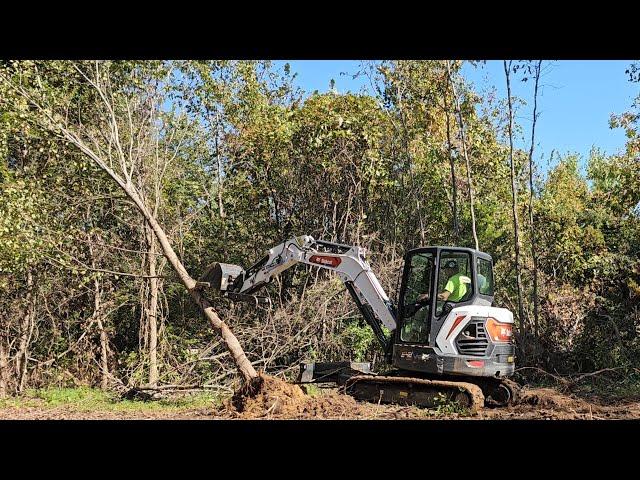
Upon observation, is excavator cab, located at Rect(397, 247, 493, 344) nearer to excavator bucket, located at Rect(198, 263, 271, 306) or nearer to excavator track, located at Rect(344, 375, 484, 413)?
excavator track, located at Rect(344, 375, 484, 413)

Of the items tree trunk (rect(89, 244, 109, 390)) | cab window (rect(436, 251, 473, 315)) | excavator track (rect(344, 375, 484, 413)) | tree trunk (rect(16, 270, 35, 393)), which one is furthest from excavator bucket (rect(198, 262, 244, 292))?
tree trunk (rect(16, 270, 35, 393))

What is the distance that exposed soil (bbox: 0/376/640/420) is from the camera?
7.84 meters

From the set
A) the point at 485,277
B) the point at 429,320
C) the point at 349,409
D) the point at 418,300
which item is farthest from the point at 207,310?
the point at 485,277

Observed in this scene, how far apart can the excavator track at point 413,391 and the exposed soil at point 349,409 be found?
12cm

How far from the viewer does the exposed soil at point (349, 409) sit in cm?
784

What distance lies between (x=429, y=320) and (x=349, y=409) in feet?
4.91

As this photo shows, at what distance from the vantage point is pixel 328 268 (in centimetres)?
902

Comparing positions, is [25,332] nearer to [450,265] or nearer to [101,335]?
[101,335]

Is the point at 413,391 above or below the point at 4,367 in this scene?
above

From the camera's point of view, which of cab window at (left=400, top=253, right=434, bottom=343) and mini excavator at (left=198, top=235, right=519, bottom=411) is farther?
cab window at (left=400, top=253, right=434, bottom=343)

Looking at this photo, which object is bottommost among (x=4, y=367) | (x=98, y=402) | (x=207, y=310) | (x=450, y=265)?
(x=98, y=402)

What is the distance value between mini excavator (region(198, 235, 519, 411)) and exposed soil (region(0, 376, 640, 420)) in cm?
22
